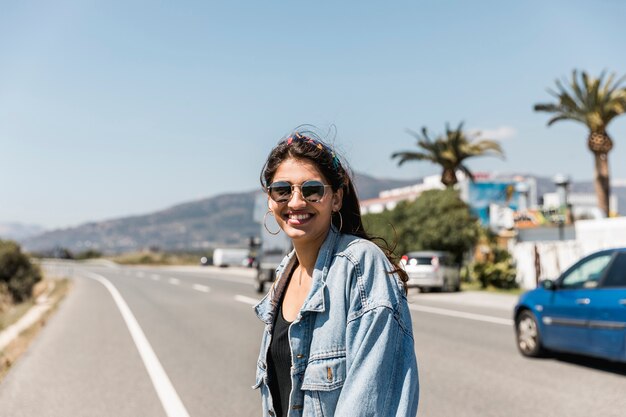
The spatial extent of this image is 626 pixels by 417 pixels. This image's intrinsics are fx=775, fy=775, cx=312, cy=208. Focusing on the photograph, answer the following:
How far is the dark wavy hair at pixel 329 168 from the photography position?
2811mm

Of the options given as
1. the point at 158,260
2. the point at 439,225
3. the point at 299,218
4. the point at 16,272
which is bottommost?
the point at 16,272

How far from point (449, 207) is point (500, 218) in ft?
10.4

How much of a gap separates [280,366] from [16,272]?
33419 mm

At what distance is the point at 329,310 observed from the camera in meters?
2.53

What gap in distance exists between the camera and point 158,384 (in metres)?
9.00

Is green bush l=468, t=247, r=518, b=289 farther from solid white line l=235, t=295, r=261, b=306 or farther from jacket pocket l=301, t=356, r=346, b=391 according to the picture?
jacket pocket l=301, t=356, r=346, b=391

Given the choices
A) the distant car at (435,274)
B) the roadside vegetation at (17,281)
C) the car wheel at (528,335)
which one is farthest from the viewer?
the roadside vegetation at (17,281)

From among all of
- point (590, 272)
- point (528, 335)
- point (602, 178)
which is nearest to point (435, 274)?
point (602, 178)

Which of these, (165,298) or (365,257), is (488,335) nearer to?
(365,257)

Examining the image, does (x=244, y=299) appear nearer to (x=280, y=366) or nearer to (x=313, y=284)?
(x=280, y=366)

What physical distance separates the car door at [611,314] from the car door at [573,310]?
115mm

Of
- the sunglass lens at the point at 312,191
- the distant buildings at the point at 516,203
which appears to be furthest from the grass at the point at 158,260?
the sunglass lens at the point at 312,191

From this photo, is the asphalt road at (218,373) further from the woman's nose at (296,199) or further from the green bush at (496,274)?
the green bush at (496,274)

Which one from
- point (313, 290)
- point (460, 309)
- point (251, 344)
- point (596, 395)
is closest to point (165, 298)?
point (460, 309)
